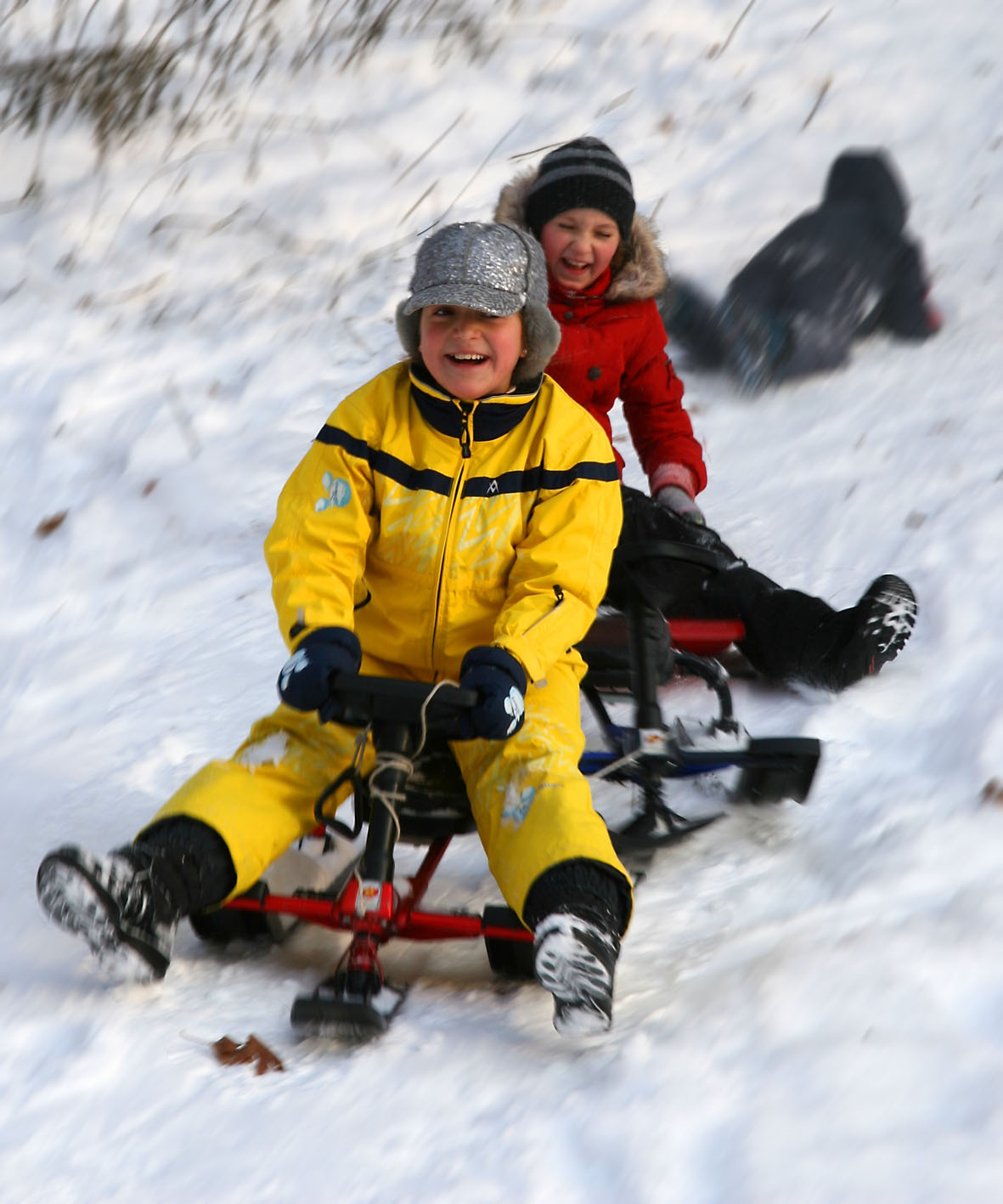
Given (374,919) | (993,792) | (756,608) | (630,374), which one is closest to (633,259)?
(630,374)

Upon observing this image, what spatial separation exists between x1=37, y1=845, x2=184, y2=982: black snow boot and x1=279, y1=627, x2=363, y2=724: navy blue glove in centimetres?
36

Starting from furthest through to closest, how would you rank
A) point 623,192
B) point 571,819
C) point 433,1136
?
point 623,192 < point 571,819 < point 433,1136

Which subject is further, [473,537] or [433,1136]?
[473,537]

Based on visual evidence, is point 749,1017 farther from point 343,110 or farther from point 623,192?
point 343,110

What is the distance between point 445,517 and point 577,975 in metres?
1.02

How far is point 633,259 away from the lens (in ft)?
11.9

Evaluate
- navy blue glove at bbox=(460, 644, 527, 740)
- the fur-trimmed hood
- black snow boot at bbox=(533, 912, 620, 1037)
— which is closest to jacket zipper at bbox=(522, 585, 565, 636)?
navy blue glove at bbox=(460, 644, 527, 740)

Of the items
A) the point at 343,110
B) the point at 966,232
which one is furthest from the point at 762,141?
the point at 343,110

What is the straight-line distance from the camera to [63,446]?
484cm

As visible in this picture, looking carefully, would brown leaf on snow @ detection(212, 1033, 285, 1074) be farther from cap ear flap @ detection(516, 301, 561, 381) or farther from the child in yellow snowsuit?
cap ear flap @ detection(516, 301, 561, 381)

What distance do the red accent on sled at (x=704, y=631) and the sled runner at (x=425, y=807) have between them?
1.36 feet

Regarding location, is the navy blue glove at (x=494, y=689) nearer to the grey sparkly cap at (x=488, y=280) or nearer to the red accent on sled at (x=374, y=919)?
the red accent on sled at (x=374, y=919)

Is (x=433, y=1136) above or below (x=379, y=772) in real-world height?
below

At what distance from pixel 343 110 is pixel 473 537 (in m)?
4.84
